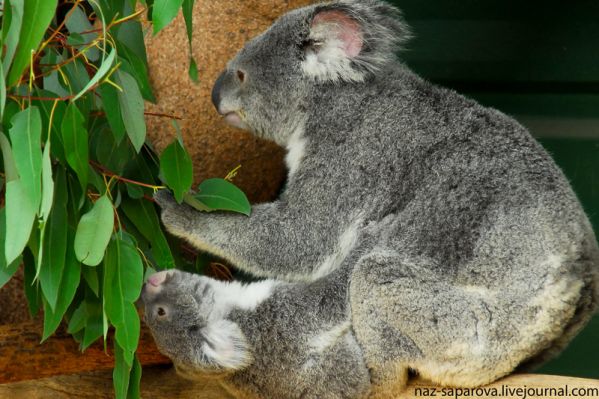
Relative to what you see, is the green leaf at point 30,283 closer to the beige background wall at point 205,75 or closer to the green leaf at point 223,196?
the green leaf at point 223,196

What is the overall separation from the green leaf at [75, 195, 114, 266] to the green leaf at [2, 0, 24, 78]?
21.6 inches

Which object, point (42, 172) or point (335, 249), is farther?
point (335, 249)

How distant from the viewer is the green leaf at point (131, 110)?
2.96m

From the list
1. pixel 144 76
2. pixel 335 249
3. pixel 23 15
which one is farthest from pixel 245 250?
pixel 23 15

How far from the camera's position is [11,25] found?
255 cm

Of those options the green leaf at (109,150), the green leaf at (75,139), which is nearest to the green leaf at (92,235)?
the green leaf at (75,139)

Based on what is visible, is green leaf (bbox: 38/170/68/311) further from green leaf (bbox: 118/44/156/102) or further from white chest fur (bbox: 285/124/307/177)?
white chest fur (bbox: 285/124/307/177)

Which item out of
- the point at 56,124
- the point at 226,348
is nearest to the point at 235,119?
the point at 226,348

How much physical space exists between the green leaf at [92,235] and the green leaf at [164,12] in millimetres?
628

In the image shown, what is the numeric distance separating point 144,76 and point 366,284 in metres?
1.20

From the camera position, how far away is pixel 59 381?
3.94m

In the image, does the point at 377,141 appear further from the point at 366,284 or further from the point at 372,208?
the point at 366,284

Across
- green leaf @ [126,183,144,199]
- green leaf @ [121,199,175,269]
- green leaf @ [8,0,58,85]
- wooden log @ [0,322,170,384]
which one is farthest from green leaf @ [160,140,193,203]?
green leaf @ [8,0,58,85]

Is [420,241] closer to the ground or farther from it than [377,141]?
closer to the ground
